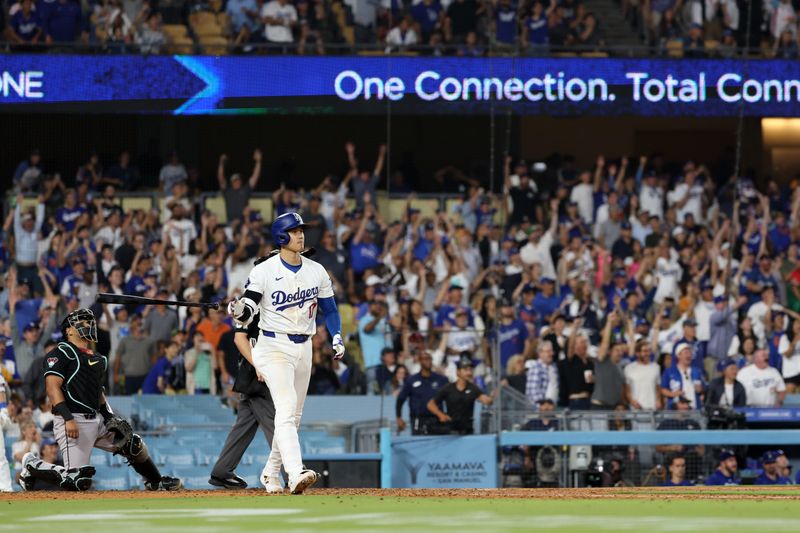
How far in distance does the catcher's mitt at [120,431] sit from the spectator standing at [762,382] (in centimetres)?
806

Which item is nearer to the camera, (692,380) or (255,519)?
(255,519)

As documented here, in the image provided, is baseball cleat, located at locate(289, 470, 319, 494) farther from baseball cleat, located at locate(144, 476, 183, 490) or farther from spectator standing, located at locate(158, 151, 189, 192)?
spectator standing, located at locate(158, 151, 189, 192)

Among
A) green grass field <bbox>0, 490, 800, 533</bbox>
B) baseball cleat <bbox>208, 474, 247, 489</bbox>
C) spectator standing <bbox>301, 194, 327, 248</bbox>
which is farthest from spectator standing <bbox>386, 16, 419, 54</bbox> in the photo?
green grass field <bbox>0, 490, 800, 533</bbox>

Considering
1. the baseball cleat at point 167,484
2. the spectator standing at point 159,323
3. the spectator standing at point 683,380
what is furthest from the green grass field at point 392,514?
the spectator standing at point 159,323

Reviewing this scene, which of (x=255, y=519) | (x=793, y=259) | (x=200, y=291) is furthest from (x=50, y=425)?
(x=793, y=259)

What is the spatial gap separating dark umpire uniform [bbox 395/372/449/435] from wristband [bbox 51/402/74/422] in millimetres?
5531

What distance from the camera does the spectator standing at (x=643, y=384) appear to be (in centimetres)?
1680

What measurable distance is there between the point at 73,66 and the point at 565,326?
7052 mm

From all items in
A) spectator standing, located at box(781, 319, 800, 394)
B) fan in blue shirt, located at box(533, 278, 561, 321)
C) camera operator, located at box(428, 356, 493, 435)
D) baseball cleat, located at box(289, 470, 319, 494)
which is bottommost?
baseball cleat, located at box(289, 470, 319, 494)

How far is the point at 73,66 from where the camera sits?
2006 cm

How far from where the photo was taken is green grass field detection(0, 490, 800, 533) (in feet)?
24.6

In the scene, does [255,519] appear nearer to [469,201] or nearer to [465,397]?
[465,397]

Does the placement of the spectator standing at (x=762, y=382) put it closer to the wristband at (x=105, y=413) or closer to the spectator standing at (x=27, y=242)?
the wristband at (x=105, y=413)

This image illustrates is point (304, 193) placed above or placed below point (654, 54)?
below
